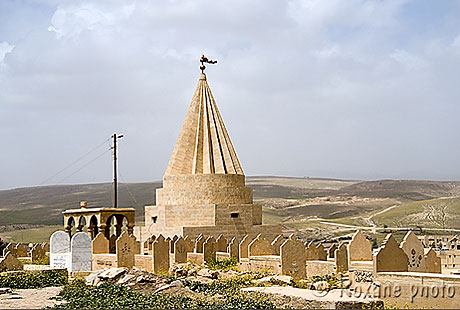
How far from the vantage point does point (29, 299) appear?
1493cm

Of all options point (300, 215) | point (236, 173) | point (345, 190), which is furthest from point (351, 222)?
point (345, 190)

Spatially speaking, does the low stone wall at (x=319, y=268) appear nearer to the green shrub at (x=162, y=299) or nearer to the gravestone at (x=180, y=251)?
the green shrub at (x=162, y=299)

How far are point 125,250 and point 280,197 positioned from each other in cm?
10169

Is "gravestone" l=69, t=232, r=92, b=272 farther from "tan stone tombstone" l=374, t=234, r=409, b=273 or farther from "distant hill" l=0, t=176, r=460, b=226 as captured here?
"distant hill" l=0, t=176, r=460, b=226

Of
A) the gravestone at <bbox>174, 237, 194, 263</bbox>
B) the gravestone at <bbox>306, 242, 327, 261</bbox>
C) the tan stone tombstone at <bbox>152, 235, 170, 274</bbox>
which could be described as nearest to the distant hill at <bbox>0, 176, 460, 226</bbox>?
the gravestone at <bbox>174, 237, 194, 263</bbox>

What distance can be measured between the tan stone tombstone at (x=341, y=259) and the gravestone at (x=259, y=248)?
3.21 meters

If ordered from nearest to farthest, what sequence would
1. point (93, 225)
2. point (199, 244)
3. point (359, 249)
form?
point (359, 249)
point (199, 244)
point (93, 225)

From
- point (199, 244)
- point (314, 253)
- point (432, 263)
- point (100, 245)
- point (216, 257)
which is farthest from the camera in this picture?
point (100, 245)

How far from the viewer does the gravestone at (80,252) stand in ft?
67.5

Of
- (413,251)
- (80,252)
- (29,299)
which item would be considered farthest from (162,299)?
(80,252)

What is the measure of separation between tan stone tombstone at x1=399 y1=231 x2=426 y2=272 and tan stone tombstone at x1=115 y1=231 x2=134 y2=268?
32.2ft

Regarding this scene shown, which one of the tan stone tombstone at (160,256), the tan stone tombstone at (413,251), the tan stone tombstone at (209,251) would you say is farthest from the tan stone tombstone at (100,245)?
the tan stone tombstone at (413,251)

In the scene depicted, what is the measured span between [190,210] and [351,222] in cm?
4056

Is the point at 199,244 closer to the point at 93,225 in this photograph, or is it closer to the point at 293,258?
the point at 293,258
